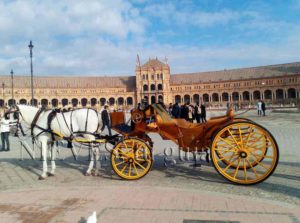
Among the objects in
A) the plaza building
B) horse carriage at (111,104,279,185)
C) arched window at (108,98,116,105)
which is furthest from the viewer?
arched window at (108,98,116,105)

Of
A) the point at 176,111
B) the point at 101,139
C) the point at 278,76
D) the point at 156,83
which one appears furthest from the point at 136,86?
the point at 101,139

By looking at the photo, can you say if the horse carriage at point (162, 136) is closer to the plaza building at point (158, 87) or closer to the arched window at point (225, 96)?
the plaza building at point (158, 87)

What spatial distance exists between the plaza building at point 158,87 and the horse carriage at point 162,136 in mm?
76048

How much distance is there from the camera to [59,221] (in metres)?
3.85

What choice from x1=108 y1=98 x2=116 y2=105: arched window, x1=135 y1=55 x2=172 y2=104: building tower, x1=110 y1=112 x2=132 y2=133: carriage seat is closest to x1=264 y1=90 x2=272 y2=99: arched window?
x1=135 y1=55 x2=172 y2=104: building tower

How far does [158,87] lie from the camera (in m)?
91.2

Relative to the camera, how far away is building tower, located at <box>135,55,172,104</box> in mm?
89875

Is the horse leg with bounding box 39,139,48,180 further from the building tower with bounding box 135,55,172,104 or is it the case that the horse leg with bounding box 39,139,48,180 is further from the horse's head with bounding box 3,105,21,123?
the building tower with bounding box 135,55,172,104

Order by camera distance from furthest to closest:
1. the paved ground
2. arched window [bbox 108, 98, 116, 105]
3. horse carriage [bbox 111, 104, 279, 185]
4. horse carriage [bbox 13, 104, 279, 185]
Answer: arched window [bbox 108, 98, 116, 105]
horse carriage [bbox 111, 104, 279, 185]
horse carriage [bbox 13, 104, 279, 185]
the paved ground

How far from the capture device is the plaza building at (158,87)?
82500mm

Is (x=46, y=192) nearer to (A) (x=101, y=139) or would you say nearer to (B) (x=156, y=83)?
(A) (x=101, y=139)

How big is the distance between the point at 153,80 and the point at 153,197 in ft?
284

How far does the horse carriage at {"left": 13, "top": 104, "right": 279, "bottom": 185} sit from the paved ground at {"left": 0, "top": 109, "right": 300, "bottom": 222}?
1.14 feet

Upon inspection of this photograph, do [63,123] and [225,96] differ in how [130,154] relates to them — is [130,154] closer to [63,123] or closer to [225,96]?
[63,123]
